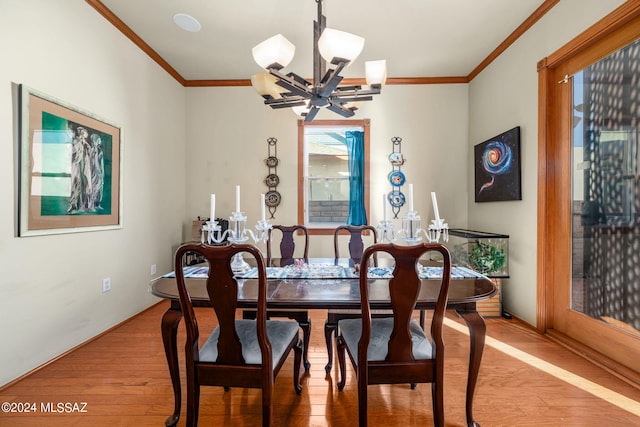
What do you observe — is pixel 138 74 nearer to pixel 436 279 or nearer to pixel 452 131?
pixel 436 279

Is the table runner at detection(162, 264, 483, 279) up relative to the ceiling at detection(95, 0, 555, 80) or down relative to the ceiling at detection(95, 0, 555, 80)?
down

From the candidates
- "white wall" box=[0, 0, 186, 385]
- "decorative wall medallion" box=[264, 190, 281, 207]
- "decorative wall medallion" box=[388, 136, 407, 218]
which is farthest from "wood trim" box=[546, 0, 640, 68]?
"white wall" box=[0, 0, 186, 385]

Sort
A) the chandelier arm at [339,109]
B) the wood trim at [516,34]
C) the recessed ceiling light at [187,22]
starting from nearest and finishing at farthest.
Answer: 1. the chandelier arm at [339,109]
2. the wood trim at [516,34]
3. the recessed ceiling light at [187,22]

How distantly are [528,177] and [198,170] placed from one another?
3910mm

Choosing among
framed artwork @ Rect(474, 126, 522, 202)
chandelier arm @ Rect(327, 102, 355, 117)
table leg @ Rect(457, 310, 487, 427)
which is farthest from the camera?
framed artwork @ Rect(474, 126, 522, 202)

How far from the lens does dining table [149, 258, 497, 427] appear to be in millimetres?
1396

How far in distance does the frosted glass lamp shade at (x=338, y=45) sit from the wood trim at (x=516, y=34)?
2.06m

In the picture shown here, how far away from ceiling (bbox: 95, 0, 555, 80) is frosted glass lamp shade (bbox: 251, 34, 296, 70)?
103 centimetres

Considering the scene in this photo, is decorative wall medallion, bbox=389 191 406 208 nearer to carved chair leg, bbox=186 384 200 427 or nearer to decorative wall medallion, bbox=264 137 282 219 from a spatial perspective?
decorative wall medallion, bbox=264 137 282 219

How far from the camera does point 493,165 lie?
3258 mm

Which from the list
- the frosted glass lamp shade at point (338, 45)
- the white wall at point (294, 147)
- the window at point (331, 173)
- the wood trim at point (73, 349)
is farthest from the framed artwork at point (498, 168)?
the wood trim at point (73, 349)

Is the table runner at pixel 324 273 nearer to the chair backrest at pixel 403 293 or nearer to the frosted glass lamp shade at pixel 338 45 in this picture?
the chair backrest at pixel 403 293

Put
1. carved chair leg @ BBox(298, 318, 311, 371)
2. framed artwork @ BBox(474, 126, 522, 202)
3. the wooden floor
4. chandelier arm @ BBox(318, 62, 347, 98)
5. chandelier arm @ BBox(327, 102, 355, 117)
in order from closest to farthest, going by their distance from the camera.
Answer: the wooden floor
chandelier arm @ BBox(318, 62, 347, 98)
carved chair leg @ BBox(298, 318, 311, 371)
chandelier arm @ BBox(327, 102, 355, 117)
framed artwork @ BBox(474, 126, 522, 202)

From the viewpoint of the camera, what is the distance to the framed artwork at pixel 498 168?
114 inches
